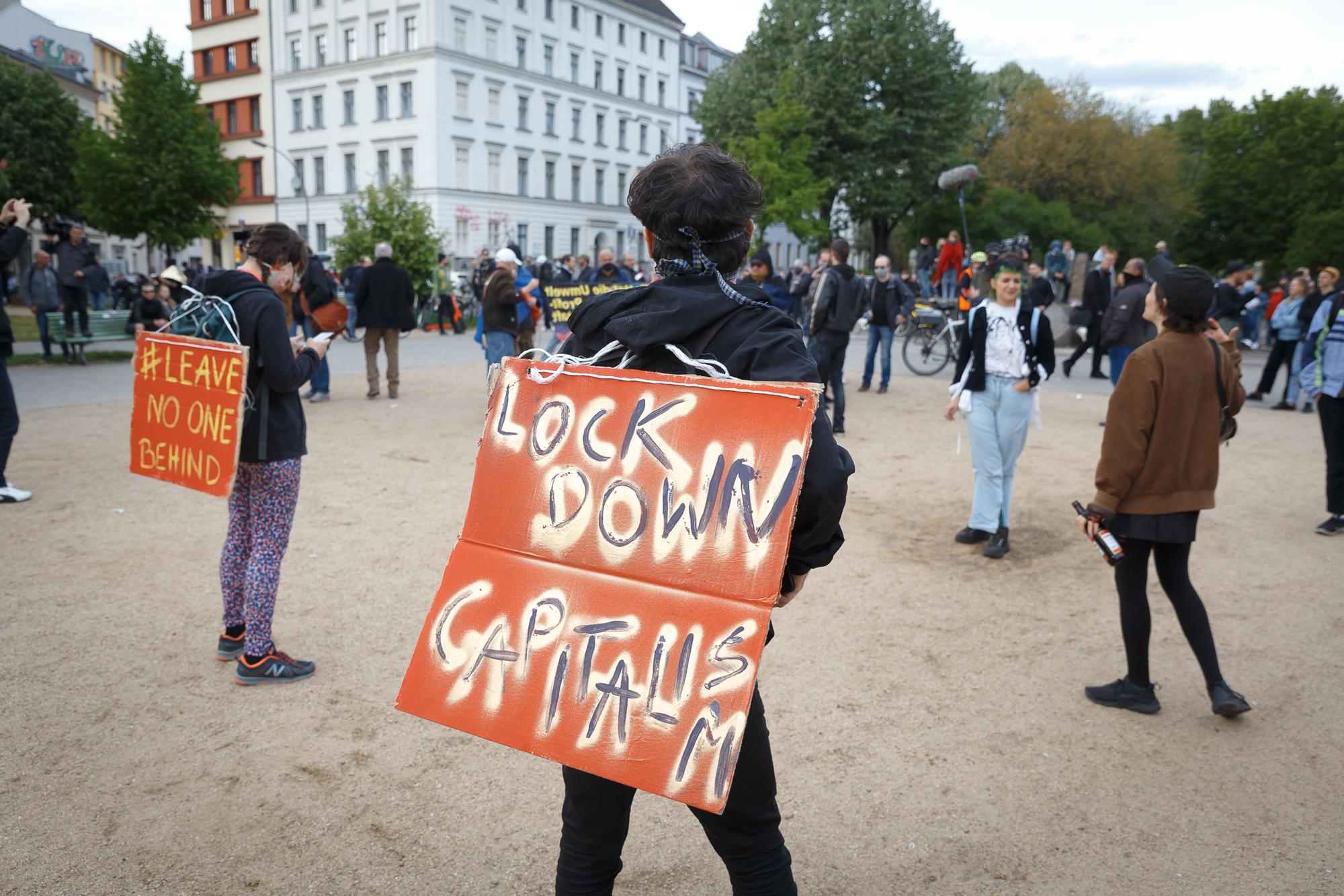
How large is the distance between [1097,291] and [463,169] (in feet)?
143

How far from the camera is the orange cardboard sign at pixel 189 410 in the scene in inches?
147

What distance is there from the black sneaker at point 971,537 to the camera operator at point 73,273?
14019 millimetres

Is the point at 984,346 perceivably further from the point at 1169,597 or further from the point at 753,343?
the point at 753,343

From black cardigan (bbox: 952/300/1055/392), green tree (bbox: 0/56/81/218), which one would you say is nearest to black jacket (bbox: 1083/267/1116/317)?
black cardigan (bbox: 952/300/1055/392)

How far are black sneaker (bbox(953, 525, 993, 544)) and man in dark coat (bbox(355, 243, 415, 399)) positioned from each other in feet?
26.4

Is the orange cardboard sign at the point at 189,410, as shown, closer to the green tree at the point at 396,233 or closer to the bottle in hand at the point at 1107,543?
the bottle in hand at the point at 1107,543

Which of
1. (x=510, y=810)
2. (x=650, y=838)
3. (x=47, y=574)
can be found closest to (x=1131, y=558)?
(x=650, y=838)

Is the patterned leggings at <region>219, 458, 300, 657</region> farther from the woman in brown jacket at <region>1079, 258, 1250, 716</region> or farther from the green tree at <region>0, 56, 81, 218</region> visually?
the green tree at <region>0, 56, 81, 218</region>

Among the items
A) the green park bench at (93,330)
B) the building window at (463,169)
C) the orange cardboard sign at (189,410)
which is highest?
the building window at (463,169)

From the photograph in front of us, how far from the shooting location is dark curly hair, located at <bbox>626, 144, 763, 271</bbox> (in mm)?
1938

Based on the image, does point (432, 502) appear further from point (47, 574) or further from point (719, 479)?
point (719, 479)

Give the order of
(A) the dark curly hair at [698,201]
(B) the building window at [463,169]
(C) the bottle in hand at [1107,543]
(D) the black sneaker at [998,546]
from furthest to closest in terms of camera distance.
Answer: (B) the building window at [463,169]
(D) the black sneaker at [998,546]
(C) the bottle in hand at [1107,543]
(A) the dark curly hair at [698,201]

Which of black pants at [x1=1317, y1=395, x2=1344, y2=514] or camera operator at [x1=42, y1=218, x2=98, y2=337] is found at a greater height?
camera operator at [x1=42, y1=218, x2=98, y2=337]

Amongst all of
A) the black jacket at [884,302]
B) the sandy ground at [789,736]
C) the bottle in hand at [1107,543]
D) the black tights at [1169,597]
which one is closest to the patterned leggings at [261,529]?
the sandy ground at [789,736]
